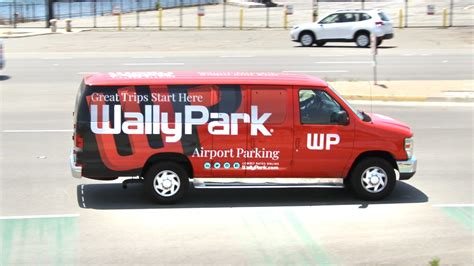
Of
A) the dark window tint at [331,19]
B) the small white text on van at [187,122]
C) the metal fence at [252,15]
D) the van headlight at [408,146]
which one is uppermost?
the metal fence at [252,15]

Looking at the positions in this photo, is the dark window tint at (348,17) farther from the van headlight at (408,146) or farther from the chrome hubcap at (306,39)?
the van headlight at (408,146)

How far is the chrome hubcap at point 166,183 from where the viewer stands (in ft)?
30.2

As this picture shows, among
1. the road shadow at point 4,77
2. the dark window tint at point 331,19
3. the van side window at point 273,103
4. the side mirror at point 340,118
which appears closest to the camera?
the van side window at point 273,103

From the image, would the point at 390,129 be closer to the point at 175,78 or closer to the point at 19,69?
the point at 175,78

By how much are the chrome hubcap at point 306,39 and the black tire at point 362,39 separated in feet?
6.65

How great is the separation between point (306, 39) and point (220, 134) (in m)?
24.9

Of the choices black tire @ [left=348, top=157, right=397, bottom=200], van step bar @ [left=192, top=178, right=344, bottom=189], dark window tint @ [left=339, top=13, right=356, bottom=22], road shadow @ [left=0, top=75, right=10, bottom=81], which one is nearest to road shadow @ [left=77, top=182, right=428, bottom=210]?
black tire @ [left=348, top=157, right=397, bottom=200]

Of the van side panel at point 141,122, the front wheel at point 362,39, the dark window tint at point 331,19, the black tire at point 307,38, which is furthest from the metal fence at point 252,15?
the van side panel at point 141,122

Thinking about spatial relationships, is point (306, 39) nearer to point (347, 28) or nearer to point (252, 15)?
point (347, 28)

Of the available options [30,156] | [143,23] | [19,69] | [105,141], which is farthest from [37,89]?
[143,23]

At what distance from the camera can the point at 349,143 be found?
9.33m

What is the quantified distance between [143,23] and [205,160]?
131ft

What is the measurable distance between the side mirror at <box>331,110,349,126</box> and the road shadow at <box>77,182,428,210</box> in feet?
3.50

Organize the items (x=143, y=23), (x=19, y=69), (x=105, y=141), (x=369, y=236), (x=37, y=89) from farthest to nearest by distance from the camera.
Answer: (x=143, y=23)
(x=19, y=69)
(x=37, y=89)
(x=105, y=141)
(x=369, y=236)
